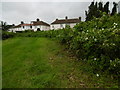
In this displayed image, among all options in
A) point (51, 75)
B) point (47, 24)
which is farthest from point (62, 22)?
point (51, 75)

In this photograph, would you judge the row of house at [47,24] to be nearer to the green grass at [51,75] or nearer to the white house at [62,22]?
the white house at [62,22]

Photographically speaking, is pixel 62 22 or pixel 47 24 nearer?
pixel 62 22

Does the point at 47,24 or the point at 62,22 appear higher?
the point at 47,24

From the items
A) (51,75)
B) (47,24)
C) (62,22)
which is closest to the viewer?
(51,75)

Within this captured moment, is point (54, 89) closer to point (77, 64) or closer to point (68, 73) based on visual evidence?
point (68, 73)

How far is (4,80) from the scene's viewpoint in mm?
4984

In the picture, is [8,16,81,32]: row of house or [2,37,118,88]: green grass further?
[8,16,81,32]: row of house

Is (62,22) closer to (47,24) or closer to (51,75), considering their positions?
(47,24)

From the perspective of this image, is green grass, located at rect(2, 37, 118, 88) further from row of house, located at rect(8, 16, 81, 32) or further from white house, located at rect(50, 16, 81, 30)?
white house, located at rect(50, 16, 81, 30)

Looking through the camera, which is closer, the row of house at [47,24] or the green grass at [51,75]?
the green grass at [51,75]

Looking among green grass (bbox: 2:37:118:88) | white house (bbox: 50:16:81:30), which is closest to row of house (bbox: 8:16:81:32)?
white house (bbox: 50:16:81:30)

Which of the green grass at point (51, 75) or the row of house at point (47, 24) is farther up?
the row of house at point (47, 24)

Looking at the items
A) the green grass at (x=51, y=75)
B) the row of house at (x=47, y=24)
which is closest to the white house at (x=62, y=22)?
the row of house at (x=47, y=24)

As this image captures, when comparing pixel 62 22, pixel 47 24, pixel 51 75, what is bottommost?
pixel 51 75
